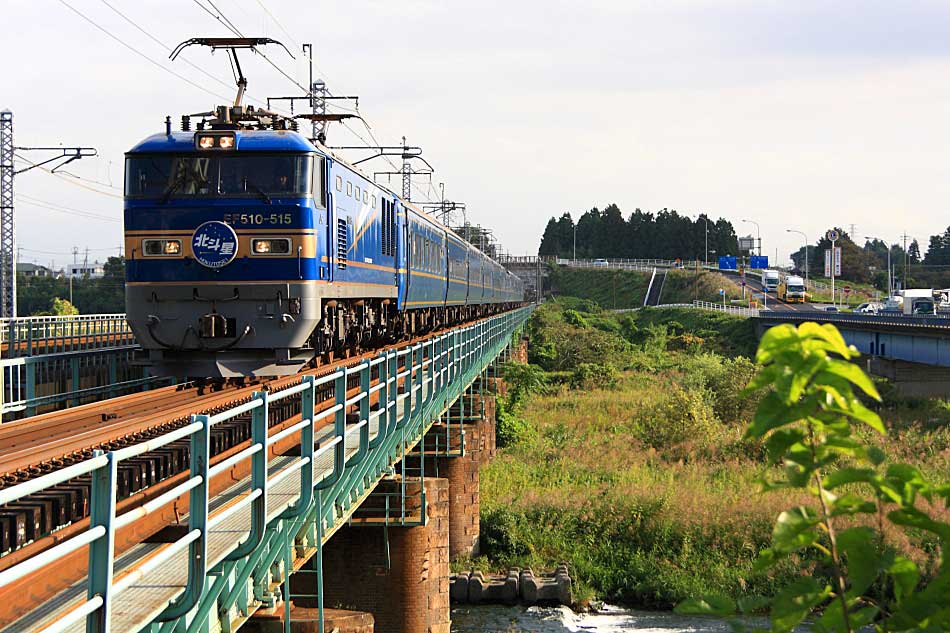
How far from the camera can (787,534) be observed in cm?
304

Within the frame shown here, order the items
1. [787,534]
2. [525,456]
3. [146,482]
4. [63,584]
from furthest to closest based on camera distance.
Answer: [525,456] < [146,482] < [63,584] < [787,534]

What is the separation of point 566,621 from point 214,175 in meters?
14.1

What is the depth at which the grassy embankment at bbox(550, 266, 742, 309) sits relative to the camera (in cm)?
10781

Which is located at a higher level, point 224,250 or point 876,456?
point 224,250

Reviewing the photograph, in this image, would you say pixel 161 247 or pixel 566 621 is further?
pixel 566 621

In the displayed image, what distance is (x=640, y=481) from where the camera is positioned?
32.4 metres

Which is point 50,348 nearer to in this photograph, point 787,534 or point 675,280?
point 787,534

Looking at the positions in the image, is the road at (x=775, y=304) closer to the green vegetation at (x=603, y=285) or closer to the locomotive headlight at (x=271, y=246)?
the green vegetation at (x=603, y=285)

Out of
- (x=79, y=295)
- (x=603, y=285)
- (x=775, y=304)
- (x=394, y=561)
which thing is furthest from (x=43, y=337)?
(x=603, y=285)

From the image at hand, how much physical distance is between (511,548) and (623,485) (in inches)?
210

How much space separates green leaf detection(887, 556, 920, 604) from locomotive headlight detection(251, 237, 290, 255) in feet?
41.9

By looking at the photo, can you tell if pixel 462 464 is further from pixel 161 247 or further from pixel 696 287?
pixel 696 287

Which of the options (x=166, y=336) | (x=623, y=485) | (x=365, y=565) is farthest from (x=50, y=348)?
(x=623, y=485)

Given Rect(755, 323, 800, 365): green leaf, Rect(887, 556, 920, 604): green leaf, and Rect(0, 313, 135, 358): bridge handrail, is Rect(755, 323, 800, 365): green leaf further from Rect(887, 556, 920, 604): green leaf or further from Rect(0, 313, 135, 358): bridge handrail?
Rect(0, 313, 135, 358): bridge handrail
